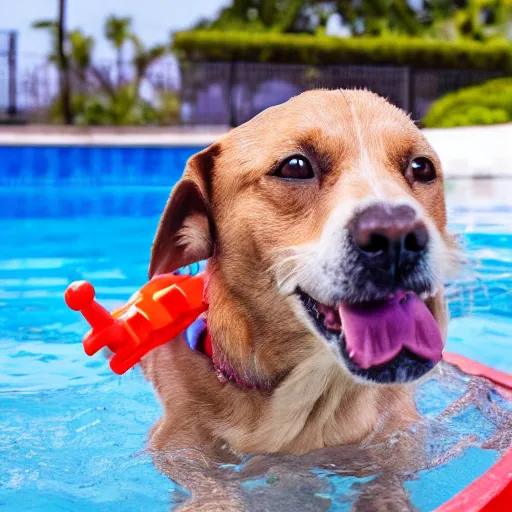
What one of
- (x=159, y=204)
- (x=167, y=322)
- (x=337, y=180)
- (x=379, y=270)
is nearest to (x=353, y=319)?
(x=379, y=270)

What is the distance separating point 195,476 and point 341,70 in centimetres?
2364

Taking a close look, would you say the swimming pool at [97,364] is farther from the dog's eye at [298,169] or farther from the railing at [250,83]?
the railing at [250,83]

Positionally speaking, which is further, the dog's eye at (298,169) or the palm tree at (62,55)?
the palm tree at (62,55)

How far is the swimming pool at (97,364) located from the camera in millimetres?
3047

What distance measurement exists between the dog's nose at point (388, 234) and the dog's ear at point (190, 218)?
0.93 metres

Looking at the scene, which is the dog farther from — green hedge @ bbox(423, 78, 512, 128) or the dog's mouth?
green hedge @ bbox(423, 78, 512, 128)

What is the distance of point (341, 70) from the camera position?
25.4 meters

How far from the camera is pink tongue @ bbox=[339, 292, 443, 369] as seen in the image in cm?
256

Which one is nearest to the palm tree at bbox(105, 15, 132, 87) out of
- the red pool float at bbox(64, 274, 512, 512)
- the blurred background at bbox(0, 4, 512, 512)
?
the blurred background at bbox(0, 4, 512, 512)

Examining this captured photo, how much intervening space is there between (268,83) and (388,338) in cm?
2324

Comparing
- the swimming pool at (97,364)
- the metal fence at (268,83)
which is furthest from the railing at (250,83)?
the swimming pool at (97,364)

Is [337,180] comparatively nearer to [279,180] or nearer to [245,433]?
[279,180]

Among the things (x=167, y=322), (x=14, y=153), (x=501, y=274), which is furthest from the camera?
(x=14, y=153)

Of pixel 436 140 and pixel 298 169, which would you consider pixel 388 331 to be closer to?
pixel 298 169
